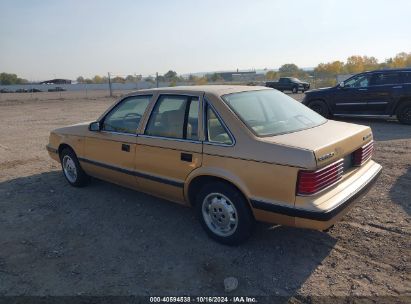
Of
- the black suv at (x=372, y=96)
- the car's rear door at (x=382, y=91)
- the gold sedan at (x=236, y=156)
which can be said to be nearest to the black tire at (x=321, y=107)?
the black suv at (x=372, y=96)

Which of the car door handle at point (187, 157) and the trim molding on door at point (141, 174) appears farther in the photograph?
the trim molding on door at point (141, 174)

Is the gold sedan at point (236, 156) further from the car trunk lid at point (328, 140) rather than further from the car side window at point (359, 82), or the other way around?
the car side window at point (359, 82)

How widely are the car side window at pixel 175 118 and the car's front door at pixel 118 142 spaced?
23cm

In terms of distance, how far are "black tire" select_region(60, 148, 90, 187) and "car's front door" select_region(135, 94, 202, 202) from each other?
158cm

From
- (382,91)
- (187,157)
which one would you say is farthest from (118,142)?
(382,91)

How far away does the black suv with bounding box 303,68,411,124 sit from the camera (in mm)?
10500

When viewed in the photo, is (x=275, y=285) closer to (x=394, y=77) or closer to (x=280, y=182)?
(x=280, y=182)

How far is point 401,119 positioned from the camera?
10594 millimetres

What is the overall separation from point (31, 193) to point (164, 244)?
2871mm

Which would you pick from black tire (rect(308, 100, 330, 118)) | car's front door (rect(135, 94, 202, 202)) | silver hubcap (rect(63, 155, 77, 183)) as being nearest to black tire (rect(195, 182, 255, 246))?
car's front door (rect(135, 94, 202, 202))

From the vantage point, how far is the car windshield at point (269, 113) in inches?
140

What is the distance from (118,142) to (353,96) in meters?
9.04

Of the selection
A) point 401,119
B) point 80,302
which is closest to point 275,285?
point 80,302

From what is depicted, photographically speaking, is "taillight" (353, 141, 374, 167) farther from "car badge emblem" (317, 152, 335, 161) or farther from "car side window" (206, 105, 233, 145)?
"car side window" (206, 105, 233, 145)
